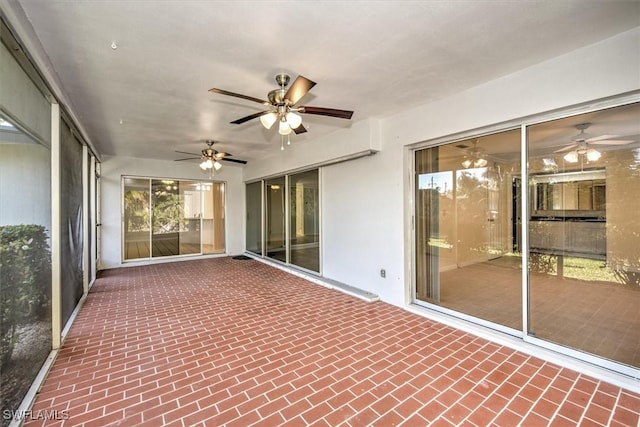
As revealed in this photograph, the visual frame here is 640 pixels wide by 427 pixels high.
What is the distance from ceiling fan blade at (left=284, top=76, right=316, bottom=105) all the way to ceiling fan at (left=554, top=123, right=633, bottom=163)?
2.50 m

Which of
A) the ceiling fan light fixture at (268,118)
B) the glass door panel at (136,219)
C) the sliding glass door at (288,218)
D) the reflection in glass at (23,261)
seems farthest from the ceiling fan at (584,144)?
the glass door panel at (136,219)

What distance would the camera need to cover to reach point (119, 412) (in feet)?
6.14

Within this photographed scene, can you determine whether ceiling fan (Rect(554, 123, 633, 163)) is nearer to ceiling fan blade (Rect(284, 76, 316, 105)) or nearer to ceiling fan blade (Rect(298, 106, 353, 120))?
ceiling fan blade (Rect(298, 106, 353, 120))

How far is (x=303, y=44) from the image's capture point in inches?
88.0

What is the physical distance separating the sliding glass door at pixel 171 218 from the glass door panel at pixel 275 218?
5.67ft

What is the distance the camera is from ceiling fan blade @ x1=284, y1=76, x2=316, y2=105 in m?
2.30

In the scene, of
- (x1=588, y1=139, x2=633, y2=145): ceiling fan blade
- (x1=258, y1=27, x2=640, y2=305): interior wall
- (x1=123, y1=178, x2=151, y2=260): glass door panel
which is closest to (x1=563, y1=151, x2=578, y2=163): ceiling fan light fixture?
(x1=588, y1=139, x2=633, y2=145): ceiling fan blade

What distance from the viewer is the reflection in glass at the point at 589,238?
2484mm

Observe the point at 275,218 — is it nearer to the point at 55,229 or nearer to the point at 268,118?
the point at 268,118

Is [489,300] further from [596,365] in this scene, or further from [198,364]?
[198,364]

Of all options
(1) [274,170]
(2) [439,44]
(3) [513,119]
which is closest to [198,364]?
(2) [439,44]

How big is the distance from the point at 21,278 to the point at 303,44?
2.71 metres

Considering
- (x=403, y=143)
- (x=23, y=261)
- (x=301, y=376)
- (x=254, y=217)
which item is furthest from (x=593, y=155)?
(x=254, y=217)

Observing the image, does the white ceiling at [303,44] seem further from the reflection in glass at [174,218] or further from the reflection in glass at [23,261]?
the reflection in glass at [174,218]
